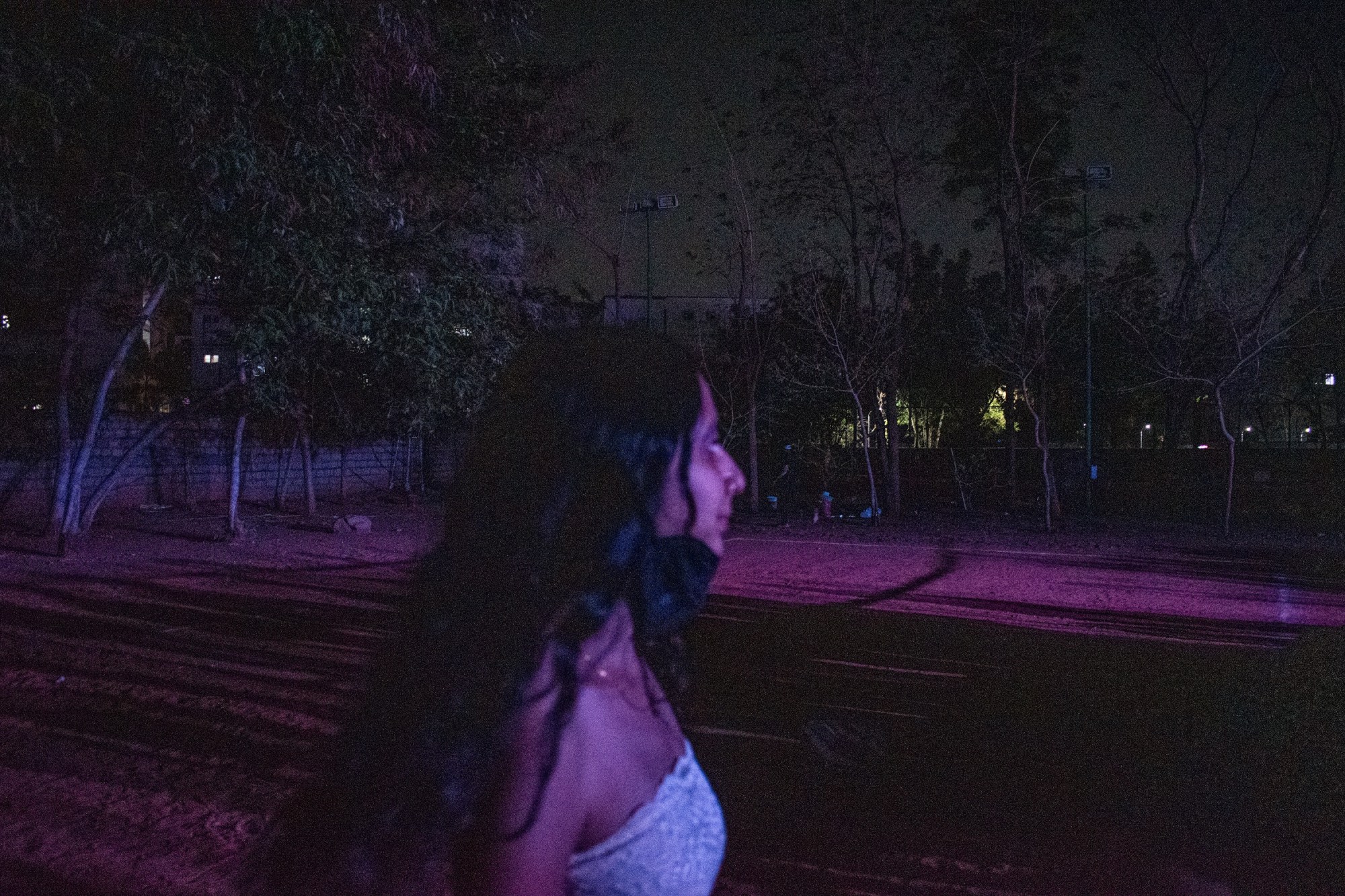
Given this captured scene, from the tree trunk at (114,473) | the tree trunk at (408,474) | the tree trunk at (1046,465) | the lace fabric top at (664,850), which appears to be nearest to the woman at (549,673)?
the lace fabric top at (664,850)

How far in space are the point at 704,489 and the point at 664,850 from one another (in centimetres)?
48

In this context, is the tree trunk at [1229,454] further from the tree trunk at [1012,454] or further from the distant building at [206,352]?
the distant building at [206,352]

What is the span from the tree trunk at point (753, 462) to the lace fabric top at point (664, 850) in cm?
1990

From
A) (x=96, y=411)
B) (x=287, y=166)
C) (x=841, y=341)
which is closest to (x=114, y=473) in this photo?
(x=96, y=411)

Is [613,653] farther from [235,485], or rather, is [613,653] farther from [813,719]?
[235,485]

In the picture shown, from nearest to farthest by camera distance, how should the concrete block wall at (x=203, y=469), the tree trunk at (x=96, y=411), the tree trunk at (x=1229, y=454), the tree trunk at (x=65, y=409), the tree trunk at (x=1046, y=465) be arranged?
the tree trunk at (x=96, y=411) → the tree trunk at (x=65, y=409) → the concrete block wall at (x=203, y=469) → the tree trunk at (x=1229, y=454) → the tree trunk at (x=1046, y=465)

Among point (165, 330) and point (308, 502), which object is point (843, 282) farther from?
point (165, 330)

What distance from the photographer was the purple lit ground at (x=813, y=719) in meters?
4.05

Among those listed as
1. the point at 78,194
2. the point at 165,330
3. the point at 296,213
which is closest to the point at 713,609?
the point at 296,213

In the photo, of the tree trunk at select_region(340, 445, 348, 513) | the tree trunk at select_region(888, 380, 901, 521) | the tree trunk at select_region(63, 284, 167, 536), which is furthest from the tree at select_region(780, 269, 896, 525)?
the tree trunk at select_region(63, 284, 167, 536)

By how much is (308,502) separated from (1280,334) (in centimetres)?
1740

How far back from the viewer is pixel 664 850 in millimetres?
1248

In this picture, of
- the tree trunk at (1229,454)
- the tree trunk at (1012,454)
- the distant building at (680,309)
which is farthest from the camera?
the tree trunk at (1012,454)

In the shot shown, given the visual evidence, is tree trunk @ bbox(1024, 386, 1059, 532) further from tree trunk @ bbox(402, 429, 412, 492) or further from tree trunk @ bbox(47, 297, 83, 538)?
tree trunk @ bbox(47, 297, 83, 538)
